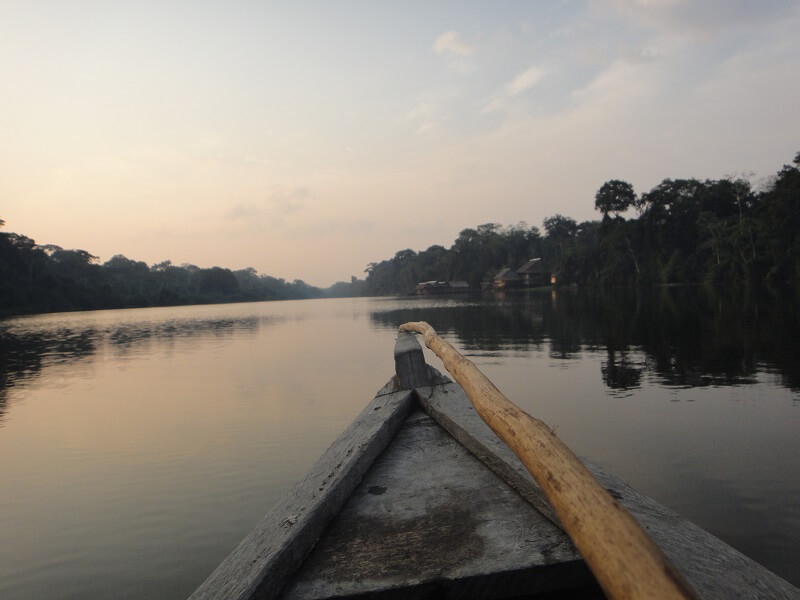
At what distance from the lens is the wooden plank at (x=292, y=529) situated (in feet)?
5.57

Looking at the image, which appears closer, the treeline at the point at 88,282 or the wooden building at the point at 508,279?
the treeline at the point at 88,282

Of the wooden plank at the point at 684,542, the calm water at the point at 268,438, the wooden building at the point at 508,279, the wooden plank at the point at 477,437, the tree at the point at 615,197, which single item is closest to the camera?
the wooden plank at the point at 684,542

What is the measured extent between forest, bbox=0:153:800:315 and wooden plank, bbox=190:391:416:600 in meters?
49.6

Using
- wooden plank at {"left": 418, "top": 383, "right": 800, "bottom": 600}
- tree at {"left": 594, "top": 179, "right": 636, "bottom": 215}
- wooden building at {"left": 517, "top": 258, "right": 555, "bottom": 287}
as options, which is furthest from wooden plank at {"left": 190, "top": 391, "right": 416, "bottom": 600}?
wooden building at {"left": 517, "top": 258, "right": 555, "bottom": 287}

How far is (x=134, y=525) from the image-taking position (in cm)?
460

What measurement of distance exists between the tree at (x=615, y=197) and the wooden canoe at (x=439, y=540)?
2828 inches

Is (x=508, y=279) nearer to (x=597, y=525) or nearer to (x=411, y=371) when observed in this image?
(x=411, y=371)

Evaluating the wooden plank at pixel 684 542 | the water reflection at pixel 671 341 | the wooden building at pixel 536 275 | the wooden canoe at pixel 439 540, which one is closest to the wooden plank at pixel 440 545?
the wooden canoe at pixel 439 540

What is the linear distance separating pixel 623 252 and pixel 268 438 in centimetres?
6574

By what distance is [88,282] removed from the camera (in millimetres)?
93125

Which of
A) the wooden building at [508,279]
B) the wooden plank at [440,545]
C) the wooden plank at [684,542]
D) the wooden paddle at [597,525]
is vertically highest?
the wooden building at [508,279]

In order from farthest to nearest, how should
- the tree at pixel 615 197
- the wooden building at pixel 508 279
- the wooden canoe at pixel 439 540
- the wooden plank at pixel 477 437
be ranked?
the wooden building at pixel 508 279 < the tree at pixel 615 197 < the wooden plank at pixel 477 437 < the wooden canoe at pixel 439 540

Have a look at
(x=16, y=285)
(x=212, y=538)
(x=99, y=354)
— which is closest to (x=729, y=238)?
(x=99, y=354)

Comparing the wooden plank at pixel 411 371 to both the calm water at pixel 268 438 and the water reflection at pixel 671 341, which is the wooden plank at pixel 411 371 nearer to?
the calm water at pixel 268 438
